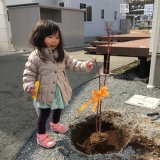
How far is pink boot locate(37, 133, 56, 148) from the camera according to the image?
1941 millimetres

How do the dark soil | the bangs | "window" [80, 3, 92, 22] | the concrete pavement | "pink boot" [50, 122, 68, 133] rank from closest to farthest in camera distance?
the bangs < the dark soil < the concrete pavement < "pink boot" [50, 122, 68, 133] < "window" [80, 3, 92, 22]

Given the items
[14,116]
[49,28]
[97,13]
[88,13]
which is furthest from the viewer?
[97,13]

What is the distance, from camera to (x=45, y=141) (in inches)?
77.0

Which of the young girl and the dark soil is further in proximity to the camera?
the dark soil

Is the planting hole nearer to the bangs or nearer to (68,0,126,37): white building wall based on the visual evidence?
the bangs

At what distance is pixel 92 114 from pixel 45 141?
84 cm

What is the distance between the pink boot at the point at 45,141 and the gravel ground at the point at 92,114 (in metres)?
0.04

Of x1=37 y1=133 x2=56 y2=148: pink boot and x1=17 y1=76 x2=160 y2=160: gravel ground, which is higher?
x1=37 y1=133 x2=56 y2=148: pink boot

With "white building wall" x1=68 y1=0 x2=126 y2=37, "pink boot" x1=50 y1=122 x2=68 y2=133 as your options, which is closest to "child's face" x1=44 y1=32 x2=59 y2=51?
"pink boot" x1=50 y1=122 x2=68 y2=133

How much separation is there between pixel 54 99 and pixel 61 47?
0.52 meters

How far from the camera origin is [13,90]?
150 inches

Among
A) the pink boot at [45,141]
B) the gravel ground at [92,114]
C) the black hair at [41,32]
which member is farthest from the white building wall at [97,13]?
the pink boot at [45,141]

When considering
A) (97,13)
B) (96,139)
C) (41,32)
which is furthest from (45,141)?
(97,13)

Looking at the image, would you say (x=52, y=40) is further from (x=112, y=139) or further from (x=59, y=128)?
(x=112, y=139)
